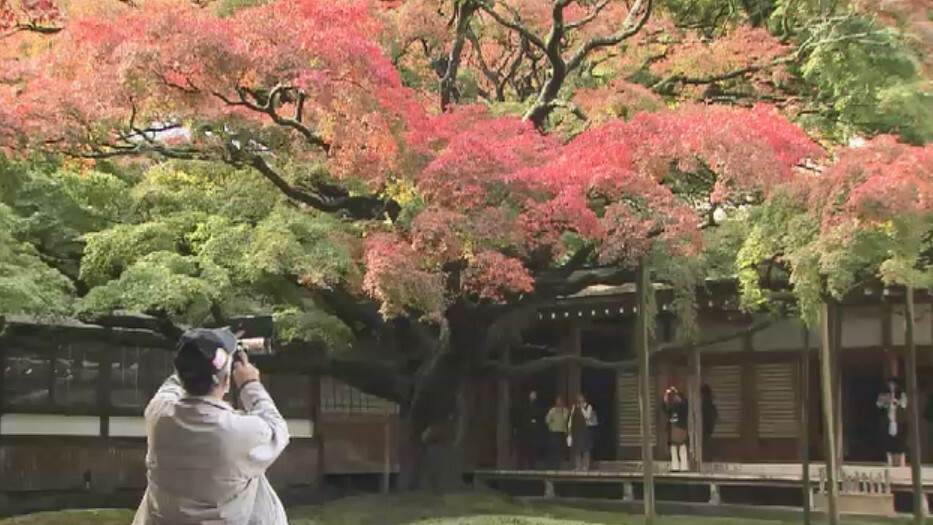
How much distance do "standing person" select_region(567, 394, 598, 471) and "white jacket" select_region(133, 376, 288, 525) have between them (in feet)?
51.6

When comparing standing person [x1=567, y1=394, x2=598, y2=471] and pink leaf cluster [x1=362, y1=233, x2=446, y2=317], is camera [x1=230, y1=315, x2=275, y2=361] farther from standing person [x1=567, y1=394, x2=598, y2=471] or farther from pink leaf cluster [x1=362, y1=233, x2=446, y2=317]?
standing person [x1=567, y1=394, x2=598, y2=471]

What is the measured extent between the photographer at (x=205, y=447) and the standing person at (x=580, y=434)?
1572cm

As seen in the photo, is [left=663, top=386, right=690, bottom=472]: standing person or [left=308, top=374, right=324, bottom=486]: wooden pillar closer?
[left=663, top=386, right=690, bottom=472]: standing person

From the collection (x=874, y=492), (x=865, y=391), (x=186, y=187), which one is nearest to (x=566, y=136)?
(x=186, y=187)

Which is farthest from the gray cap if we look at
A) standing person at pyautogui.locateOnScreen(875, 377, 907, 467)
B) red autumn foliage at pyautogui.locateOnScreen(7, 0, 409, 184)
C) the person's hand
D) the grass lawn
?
standing person at pyautogui.locateOnScreen(875, 377, 907, 467)

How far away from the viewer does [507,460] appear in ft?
65.6

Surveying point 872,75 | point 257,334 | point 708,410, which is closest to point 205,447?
point 257,334

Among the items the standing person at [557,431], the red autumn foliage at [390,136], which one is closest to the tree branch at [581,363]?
the standing person at [557,431]

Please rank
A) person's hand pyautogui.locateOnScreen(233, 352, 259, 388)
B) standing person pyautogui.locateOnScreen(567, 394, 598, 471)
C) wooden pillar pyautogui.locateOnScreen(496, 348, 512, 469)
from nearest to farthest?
person's hand pyautogui.locateOnScreen(233, 352, 259, 388) → standing person pyautogui.locateOnScreen(567, 394, 598, 471) → wooden pillar pyautogui.locateOnScreen(496, 348, 512, 469)

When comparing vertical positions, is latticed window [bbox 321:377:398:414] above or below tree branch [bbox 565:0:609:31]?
below

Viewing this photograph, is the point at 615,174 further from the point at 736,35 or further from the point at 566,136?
the point at 736,35

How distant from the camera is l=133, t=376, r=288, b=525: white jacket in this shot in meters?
3.36

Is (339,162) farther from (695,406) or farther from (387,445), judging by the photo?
(387,445)

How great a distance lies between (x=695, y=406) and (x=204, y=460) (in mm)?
15296
